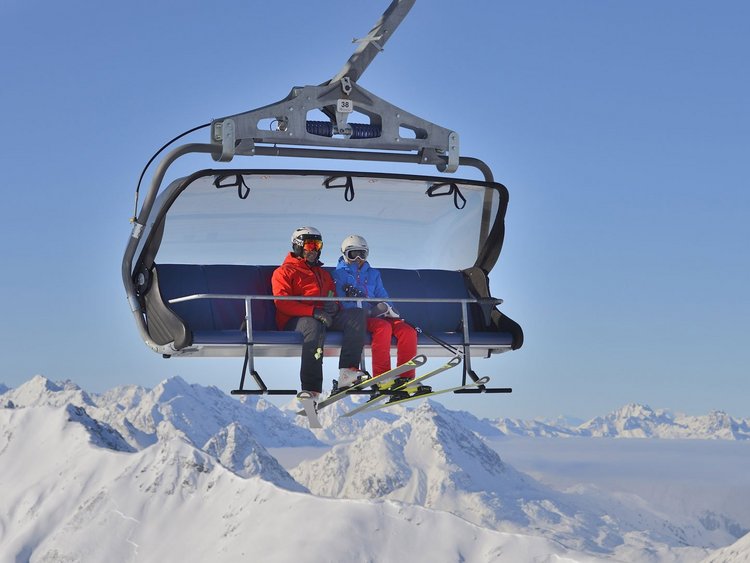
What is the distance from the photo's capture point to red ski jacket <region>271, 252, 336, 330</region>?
1569 centimetres

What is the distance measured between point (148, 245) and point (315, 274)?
2.02 m

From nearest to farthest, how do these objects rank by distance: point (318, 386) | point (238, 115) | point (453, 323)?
1. point (238, 115)
2. point (318, 386)
3. point (453, 323)

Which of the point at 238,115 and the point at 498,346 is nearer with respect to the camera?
the point at 238,115

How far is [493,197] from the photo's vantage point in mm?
16578

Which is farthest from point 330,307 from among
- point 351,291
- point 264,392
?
point 264,392

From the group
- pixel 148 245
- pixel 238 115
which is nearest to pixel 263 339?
pixel 148 245

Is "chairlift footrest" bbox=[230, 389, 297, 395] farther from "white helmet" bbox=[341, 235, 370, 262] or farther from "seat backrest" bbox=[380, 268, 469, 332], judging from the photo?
"seat backrest" bbox=[380, 268, 469, 332]

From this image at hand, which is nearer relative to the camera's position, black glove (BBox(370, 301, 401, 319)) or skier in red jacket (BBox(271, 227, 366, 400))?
skier in red jacket (BBox(271, 227, 366, 400))

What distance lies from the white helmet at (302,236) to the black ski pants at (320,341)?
0.86 metres

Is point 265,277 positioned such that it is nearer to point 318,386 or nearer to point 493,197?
point 318,386

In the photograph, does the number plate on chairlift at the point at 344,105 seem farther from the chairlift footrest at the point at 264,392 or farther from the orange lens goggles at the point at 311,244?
the chairlift footrest at the point at 264,392

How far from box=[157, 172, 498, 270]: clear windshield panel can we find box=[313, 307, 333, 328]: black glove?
3.89ft

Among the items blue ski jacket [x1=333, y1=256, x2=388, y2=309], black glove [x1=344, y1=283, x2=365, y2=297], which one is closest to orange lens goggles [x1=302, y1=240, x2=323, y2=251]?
blue ski jacket [x1=333, y1=256, x2=388, y2=309]

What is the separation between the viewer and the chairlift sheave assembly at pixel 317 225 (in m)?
14.4
